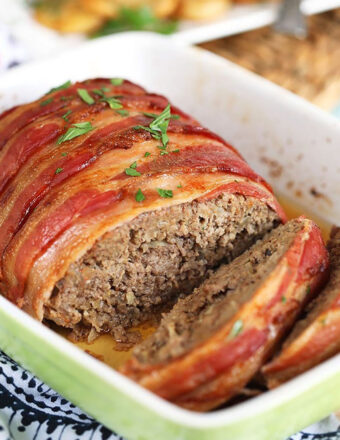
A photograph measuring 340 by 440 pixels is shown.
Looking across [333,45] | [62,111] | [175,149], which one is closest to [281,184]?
[175,149]

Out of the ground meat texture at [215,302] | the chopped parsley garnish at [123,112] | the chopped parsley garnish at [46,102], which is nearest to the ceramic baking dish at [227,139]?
the ground meat texture at [215,302]

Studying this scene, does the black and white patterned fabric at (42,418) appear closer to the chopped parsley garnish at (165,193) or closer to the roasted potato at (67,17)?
the chopped parsley garnish at (165,193)

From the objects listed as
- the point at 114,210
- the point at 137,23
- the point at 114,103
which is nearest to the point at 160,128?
the point at 114,103

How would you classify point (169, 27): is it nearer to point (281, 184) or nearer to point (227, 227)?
point (281, 184)

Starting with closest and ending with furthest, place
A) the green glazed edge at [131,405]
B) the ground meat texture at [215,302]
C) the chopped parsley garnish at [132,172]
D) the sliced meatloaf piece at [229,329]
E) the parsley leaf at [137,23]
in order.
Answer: the green glazed edge at [131,405] < the sliced meatloaf piece at [229,329] < the ground meat texture at [215,302] < the chopped parsley garnish at [132,172] < the parsley leaf at [137,23]

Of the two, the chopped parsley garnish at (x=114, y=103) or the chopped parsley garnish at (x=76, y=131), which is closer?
the chopped parsley garnish at (x=76, y=131)

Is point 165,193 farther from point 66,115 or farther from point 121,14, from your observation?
point 121,14

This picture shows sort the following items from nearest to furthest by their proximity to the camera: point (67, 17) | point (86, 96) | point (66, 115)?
1. point (66, 115)
2. point (86, 96)
3. point (67, 17)
